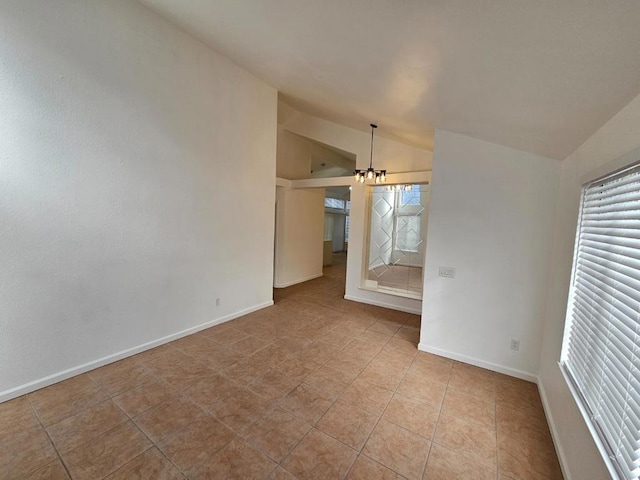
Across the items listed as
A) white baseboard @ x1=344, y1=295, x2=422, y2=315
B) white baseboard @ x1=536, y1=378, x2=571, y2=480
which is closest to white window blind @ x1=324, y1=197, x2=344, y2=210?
white baseboard @ x1=344, y1=295, x2=422, y2=315

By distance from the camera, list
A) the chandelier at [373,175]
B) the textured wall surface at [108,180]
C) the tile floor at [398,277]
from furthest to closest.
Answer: the tile floor at [398,277] → the chandelier at [373,175] → the textured wall surface at [108,180]

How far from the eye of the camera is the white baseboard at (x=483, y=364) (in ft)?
9.04

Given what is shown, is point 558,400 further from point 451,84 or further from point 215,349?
point 215,349

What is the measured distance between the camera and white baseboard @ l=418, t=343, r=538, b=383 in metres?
2.75

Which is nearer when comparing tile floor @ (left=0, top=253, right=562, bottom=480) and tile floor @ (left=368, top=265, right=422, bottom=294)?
tile floor @ (left=0, top=253, right=562, bottom=480)

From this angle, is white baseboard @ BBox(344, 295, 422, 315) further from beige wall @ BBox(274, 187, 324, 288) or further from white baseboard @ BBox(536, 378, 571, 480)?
white baseboard @ BBox(536, 378, 571, 480)

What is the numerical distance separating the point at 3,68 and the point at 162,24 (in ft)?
5.19

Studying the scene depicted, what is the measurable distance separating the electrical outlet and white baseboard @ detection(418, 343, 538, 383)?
36.8 inches

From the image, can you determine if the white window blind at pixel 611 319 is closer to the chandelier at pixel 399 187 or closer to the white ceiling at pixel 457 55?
the white ceiling at pixel 457 55

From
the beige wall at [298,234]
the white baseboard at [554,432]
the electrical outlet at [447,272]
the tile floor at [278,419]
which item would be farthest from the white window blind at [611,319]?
the beige wall at [298,234]

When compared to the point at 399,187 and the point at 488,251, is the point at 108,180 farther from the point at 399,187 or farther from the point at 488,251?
the point at 399,187

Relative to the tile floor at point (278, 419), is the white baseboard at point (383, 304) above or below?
above

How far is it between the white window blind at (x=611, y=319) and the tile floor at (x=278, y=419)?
0.76 metres

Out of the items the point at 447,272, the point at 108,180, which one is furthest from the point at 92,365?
the point at 447,272
